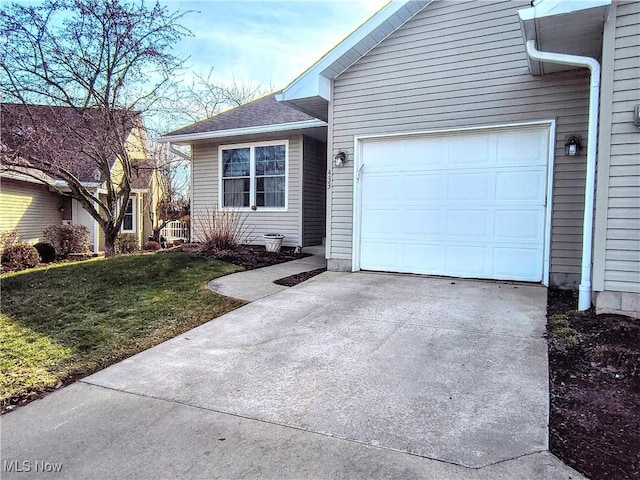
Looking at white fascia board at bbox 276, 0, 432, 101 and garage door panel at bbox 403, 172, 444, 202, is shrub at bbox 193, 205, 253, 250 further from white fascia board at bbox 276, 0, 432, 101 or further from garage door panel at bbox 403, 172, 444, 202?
garage door panel at bbox 403, 172, 444, 202

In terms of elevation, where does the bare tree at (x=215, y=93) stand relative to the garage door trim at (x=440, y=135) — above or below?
above

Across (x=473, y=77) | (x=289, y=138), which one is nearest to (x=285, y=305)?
(x=473, y=77)

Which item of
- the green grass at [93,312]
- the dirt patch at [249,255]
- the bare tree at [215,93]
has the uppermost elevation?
the bare tree at [215,93]

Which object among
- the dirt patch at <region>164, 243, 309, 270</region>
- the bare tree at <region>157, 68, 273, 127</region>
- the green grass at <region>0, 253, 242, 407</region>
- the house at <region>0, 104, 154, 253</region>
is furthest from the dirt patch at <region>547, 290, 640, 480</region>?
the bare tree at <region>157, 68, 273, 127</region>

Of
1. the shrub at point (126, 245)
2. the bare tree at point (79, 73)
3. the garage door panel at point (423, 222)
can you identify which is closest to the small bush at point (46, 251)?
the shrub at point (126, 245)

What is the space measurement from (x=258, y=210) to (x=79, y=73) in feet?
16.1

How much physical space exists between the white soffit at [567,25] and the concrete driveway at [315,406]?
3.22 metres

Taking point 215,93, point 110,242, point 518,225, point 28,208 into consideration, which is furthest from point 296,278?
point 215,93

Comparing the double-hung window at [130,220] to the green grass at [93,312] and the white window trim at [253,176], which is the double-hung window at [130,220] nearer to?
the white window trim at [253,176]

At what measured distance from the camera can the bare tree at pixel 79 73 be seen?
311 inches

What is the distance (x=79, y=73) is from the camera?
8336 mm

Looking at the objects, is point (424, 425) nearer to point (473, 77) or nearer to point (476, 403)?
point (476, 403)

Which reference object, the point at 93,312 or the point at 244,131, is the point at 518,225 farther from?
the point at 244,131

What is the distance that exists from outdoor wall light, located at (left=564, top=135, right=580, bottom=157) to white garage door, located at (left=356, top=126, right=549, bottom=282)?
12.3 inches
